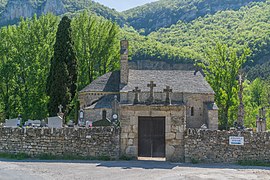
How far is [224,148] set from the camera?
18.5 metres

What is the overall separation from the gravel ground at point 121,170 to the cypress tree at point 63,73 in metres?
17.0

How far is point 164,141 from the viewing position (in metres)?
19.5

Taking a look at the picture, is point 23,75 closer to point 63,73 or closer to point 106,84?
point 63,73

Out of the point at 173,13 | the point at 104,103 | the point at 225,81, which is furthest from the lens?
the point at 173,13

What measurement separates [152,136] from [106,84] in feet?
60.1

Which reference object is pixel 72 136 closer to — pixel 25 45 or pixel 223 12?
pixel 25 45

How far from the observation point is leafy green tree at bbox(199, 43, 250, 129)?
4031 centimetres

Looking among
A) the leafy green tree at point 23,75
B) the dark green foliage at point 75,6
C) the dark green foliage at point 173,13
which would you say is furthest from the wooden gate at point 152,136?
the dark green foliage at point 173,13

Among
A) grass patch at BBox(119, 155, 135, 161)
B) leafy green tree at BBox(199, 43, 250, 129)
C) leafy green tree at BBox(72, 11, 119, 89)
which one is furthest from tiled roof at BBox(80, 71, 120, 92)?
grass patch at BBox(119, 155, 135, 161)

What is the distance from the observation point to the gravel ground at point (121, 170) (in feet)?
46.4

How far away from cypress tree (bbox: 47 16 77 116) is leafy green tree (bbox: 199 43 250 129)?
15906 millimetres

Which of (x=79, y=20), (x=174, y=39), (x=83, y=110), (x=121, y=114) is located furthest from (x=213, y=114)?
(x=174, y=39)

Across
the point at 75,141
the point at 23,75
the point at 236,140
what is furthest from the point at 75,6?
the point at 236,140

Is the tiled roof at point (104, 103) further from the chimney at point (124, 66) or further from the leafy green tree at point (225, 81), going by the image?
the leafy green tree at point (225, 81)
